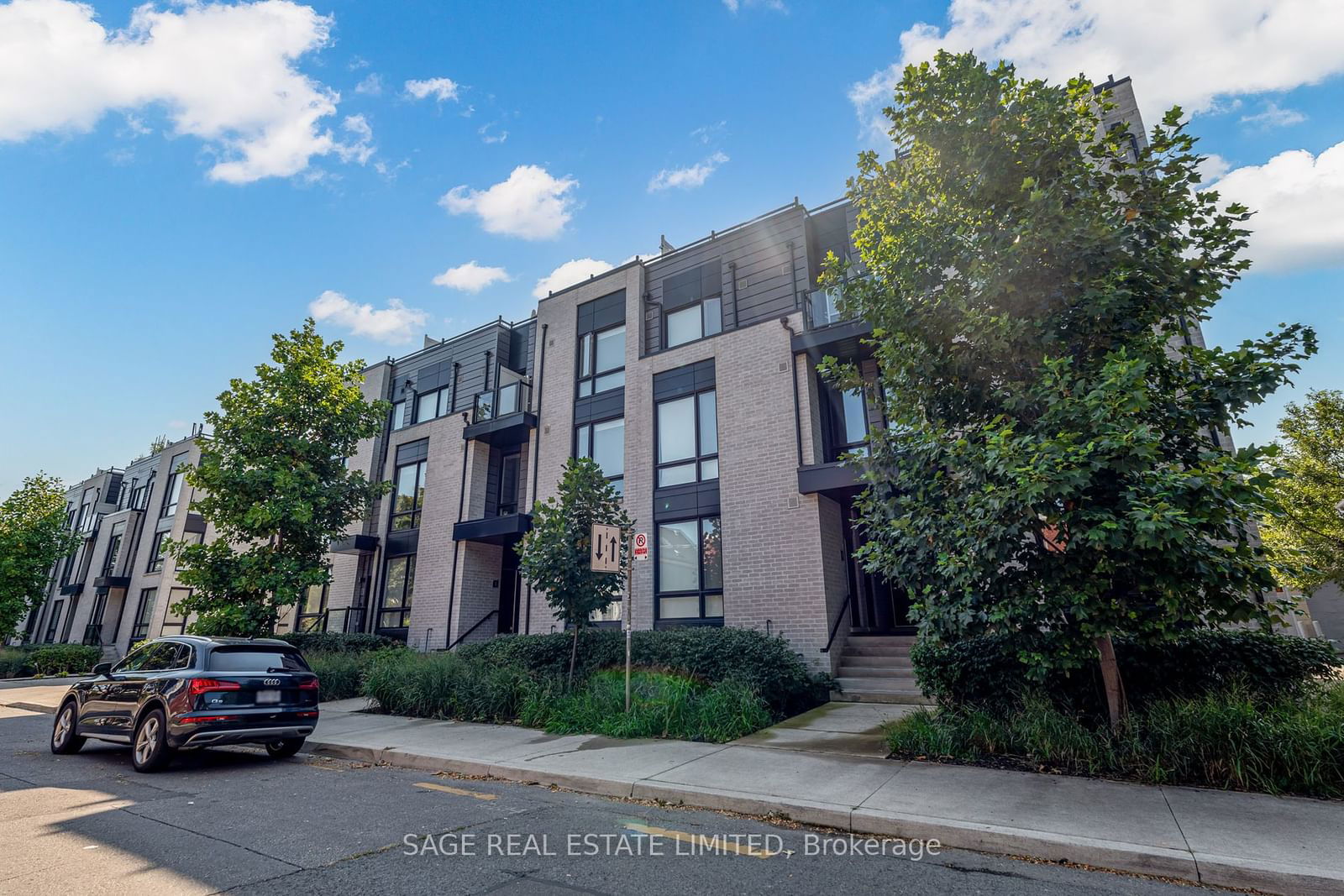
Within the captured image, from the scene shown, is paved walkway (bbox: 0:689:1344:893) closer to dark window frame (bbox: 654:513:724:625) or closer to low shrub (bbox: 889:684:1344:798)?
low shrub (bbox: 889:684:1344:798)

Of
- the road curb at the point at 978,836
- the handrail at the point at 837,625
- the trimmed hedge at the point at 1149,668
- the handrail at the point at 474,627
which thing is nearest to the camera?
the road curb at the point at 978,836

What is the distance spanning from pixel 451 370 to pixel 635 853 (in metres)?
18.9

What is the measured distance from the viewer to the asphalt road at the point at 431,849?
3.87m

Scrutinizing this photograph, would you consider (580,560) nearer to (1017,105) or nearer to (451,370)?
(1017,105)

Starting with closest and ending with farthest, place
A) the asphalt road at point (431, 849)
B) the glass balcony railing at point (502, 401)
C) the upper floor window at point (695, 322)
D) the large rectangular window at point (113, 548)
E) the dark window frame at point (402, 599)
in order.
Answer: the asphalt road at point (431, 849) → the upper floor window at point (695, 322) → the dark window frame at point (402, 599) → the glass balcony railing at point (502, 401) → the large rectangular window at point (113, 548)

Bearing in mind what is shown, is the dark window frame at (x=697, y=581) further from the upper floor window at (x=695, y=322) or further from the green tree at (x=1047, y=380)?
Result: the green tree at (x=1047, y=380)

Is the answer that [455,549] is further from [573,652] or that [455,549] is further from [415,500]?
[573,652]

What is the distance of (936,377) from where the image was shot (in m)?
7.18

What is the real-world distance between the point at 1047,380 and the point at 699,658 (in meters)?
6.47

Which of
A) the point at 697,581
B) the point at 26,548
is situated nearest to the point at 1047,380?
the point at 697,581

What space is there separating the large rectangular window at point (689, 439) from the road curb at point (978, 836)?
328 inches

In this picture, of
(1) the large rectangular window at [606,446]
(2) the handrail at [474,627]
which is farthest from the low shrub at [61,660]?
(1) the large rectangular window at [606,446]

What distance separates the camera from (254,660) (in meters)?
8.04

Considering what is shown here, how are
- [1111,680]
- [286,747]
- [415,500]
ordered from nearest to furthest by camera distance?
[1111,680], [286,747], [415,500]
